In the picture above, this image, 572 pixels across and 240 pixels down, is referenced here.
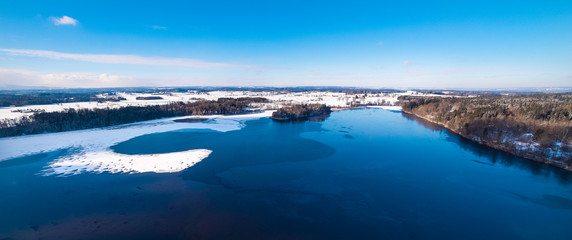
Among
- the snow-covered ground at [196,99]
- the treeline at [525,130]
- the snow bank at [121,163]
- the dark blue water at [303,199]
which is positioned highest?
the snow-covered ground at [196,99]

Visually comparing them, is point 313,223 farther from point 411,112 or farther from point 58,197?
point 411,112

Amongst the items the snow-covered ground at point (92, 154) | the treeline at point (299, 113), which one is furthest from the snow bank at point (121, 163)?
the treeline at point (299, 113)

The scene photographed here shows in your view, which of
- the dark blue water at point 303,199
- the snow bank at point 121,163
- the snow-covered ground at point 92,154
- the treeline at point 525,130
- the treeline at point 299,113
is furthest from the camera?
the treeline at point 299,113

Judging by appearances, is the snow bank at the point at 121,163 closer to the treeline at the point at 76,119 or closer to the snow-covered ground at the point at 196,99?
the treeline at the point at 76,119

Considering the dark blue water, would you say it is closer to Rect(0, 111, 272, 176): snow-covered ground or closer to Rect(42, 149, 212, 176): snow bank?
Rect(42, 149, 212, 176): snow bank

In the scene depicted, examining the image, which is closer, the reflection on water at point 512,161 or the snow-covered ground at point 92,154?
the reflection on water at point 512,161

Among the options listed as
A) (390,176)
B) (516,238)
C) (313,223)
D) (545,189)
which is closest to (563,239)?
(516,238)

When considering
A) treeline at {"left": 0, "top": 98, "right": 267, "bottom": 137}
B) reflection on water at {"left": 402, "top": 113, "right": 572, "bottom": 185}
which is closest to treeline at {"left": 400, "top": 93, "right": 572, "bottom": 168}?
reflection on water at {"left": 402, "top": 113, "right": 572, "bottom": 185}
